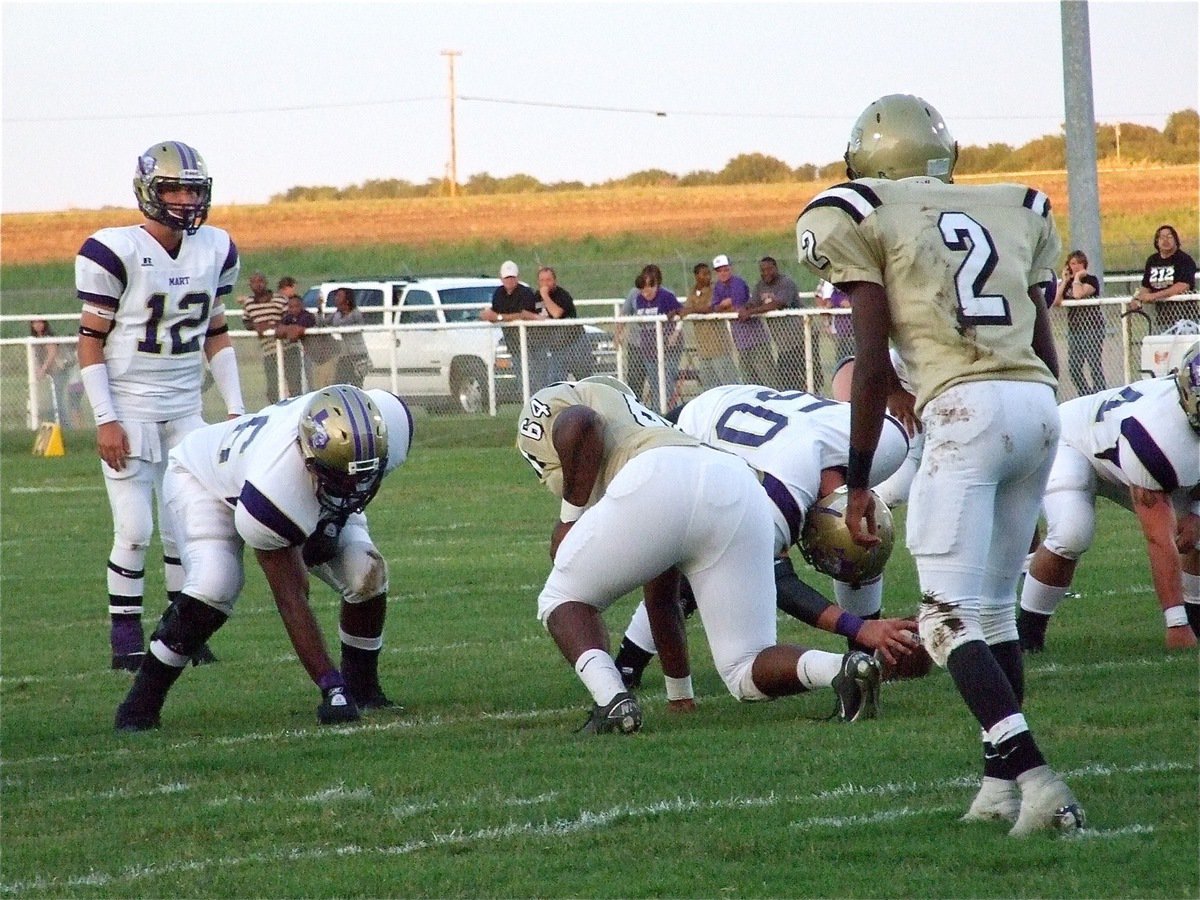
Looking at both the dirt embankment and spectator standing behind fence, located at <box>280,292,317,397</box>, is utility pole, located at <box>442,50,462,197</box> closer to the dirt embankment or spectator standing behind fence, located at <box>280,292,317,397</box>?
the dirt embankment

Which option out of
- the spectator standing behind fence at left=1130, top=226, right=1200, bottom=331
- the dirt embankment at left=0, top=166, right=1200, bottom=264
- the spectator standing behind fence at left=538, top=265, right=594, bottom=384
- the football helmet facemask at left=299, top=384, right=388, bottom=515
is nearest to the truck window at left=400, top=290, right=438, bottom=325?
the spectator standing behind fence at left=538, top=265, right=594, bottom=384

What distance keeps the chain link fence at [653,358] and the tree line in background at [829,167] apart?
59.9 feet

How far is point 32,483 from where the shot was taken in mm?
18016

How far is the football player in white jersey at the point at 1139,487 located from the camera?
7.33 meters

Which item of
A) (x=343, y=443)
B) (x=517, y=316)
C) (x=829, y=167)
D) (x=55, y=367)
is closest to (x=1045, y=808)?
(x=343, y=443)

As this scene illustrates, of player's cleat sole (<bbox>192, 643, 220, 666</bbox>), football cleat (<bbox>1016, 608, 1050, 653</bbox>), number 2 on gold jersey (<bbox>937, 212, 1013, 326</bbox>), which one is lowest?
player's cleat sole (<bbox>192, 643, 220, 666</bbox>)

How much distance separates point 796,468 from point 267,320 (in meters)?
13.6

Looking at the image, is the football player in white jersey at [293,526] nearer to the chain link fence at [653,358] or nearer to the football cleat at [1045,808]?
the football cleat at [1045,808]

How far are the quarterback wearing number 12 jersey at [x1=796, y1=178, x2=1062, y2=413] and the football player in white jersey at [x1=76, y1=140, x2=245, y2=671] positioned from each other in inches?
174

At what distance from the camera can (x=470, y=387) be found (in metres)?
19.3

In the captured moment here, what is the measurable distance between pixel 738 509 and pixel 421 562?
5.99 meters

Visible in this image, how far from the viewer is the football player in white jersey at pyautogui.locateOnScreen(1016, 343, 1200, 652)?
7332 mm

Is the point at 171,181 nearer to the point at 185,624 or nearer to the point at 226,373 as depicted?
the point at 226,373

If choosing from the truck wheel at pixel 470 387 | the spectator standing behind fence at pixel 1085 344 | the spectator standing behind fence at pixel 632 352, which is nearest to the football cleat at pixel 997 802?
the spectator standing behind fence at pixel 1085 344
